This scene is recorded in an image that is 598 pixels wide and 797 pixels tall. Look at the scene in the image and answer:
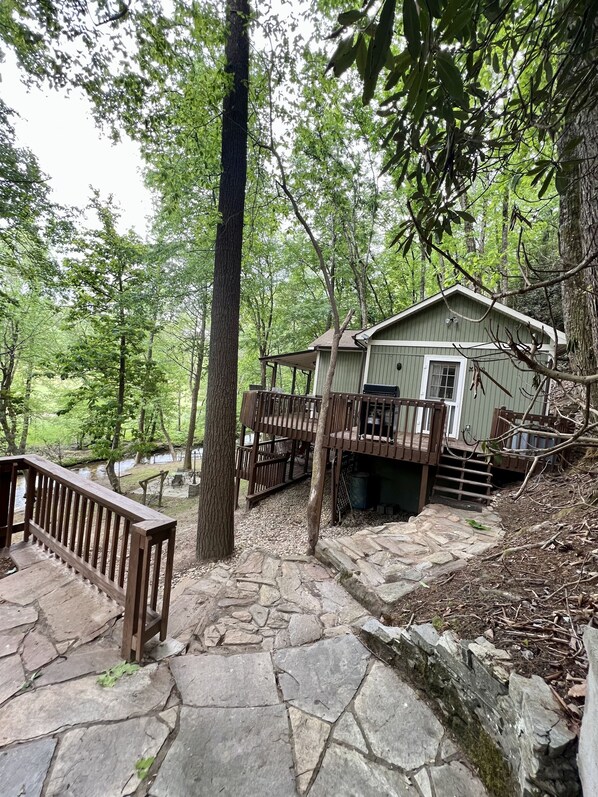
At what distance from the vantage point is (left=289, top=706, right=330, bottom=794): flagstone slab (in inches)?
58.8

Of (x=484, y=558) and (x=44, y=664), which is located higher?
(x=484, y=558)

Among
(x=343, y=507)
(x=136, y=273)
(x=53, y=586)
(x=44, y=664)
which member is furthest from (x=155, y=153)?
(x=343, y=507)

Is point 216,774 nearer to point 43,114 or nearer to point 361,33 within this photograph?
point 361,33

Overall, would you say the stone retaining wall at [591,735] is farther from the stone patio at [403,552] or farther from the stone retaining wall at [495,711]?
the stone patio at [403,552]

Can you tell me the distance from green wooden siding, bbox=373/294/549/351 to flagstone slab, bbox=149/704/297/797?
734cm

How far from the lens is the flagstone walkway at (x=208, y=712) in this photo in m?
1.43

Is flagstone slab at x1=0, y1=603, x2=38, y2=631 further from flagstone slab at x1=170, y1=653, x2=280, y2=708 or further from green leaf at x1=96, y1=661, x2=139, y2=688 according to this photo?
flagstone slab at x1=170, y1=653, x2=280, y2=708

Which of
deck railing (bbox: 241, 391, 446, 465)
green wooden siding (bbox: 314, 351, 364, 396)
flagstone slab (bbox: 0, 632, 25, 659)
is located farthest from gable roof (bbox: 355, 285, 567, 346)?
flagstone slab (bbox: 0, 632, 25, 659)

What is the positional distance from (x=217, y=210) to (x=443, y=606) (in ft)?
16.0

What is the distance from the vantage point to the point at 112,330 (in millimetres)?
8164

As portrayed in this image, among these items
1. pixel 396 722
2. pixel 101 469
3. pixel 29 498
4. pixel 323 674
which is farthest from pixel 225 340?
pixel 101 469

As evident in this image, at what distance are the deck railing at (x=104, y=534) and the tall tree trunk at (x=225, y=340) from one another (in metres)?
1.55

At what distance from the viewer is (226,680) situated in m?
2.00

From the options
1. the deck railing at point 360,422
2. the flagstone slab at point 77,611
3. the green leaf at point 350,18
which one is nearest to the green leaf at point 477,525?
the deck railing at point 360,422
